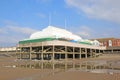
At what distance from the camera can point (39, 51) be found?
68.3 m

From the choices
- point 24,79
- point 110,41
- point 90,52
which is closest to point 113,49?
point 90,52

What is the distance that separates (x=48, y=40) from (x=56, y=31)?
539 inches

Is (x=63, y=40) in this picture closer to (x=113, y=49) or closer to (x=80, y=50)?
(x=80, y=50)

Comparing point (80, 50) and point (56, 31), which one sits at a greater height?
point (56, 31)

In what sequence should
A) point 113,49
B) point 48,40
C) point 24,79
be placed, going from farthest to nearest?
point 113,49 → point 48,40 → point 24,79

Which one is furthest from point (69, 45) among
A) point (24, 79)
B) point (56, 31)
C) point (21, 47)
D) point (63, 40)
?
point (24, 79)

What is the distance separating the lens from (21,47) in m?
74.6

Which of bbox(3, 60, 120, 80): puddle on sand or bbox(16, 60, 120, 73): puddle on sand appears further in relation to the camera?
bbox(16, 60, 120, 73): puddle on sand

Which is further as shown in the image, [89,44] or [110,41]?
[110,41]

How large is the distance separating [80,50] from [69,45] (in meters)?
6.73

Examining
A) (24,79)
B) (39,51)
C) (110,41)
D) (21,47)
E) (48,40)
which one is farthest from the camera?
(110,41)

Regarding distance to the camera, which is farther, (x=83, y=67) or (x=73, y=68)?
(x=83, y=67)

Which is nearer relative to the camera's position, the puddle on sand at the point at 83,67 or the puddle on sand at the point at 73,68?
the puddle on sand at the point at 73,68

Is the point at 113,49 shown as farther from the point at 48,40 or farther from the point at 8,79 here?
the point at 8,79
